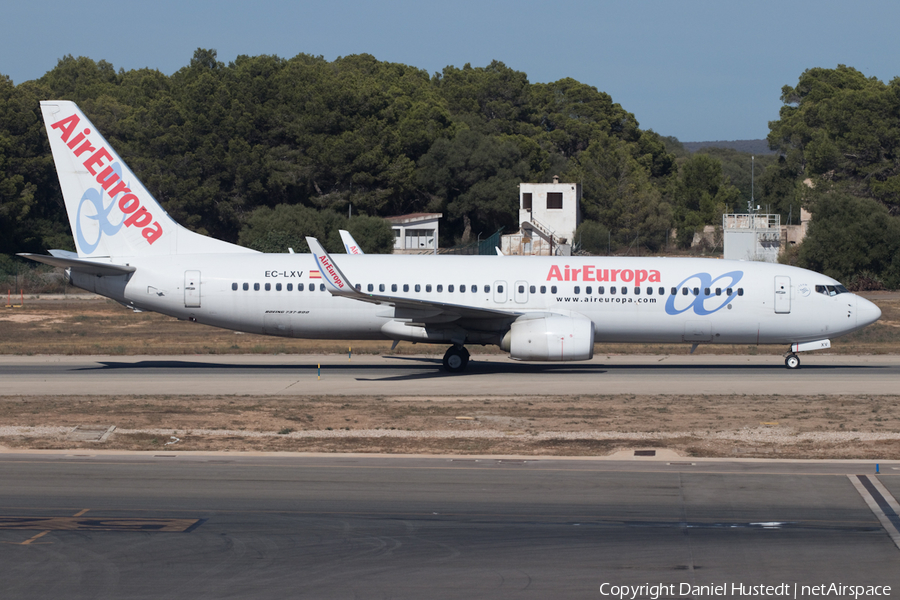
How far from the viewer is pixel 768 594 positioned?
9.80 metres

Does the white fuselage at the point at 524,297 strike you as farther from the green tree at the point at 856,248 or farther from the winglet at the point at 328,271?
the green tree at the point at 856,248

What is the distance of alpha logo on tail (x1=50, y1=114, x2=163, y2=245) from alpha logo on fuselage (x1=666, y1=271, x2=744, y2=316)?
17169 mm

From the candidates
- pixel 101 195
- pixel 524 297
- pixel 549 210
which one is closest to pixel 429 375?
pixel 524 297

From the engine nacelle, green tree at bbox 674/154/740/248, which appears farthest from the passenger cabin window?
green tree at bbox 674/154/740/248

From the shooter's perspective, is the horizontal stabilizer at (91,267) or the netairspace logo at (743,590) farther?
the horizontal stabilizer at (91,267)

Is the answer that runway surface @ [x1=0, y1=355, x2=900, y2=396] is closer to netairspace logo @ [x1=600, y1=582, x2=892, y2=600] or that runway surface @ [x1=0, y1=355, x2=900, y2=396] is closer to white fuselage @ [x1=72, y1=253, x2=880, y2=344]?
white fuselage @ [x1=72, y1=253, x2=880, y2=344]

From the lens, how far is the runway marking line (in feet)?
40.2

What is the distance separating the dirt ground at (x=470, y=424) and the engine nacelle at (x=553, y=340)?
354cm

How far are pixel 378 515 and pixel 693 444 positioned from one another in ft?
25.4

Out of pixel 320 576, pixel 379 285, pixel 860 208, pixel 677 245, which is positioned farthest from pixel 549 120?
pixel 320 576

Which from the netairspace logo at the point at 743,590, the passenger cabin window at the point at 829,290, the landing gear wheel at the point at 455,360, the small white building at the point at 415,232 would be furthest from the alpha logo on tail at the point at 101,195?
the small white building at the point at 415,232

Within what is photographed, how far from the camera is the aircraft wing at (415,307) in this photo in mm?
27172

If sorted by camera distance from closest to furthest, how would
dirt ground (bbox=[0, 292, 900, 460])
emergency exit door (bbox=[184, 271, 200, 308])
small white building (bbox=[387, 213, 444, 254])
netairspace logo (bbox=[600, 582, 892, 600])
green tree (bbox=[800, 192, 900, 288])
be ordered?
1. netairspace logo (bbox=[600, 582, 892, 600])
2. dirt ground (bbox=[0, 292, 900, 460])
3. emergency exit door (bbox=[184, 271, 200, 308])
4. green tree (bbox=[800, 192, 900, 288])
5. small white building (bbox=[387, 213, 444, 254])

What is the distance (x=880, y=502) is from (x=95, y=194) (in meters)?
25.5
